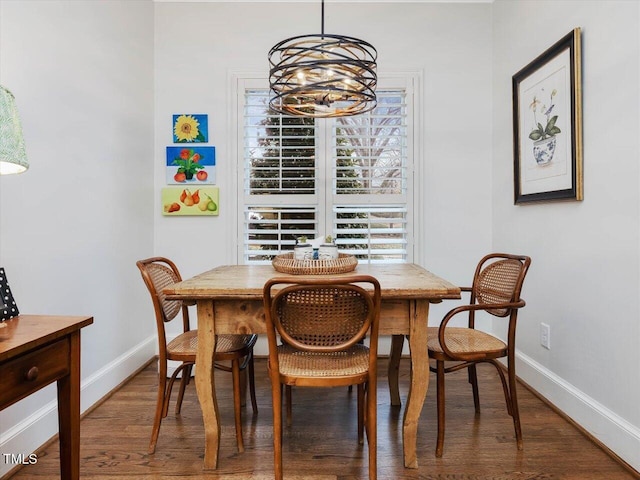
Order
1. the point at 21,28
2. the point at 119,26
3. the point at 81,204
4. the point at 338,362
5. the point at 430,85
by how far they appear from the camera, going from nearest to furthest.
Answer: the point at 338,362 → the point at 21,28 → the point at 81,204 → the point at 119,26 → the point at 430,85

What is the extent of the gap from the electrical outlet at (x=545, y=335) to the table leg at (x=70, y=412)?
2486 millimetres

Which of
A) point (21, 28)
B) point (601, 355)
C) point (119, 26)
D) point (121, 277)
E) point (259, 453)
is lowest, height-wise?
point (259, 453)

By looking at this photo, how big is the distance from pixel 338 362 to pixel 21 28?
2078mm

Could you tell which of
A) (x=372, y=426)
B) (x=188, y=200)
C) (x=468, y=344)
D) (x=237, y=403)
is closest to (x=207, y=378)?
(x=237, y=403)

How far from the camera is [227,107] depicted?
3.22m

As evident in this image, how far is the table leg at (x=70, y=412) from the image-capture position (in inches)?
53.9

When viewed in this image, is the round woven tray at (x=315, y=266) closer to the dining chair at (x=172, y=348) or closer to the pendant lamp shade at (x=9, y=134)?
the dining chair at (x=172, y=348)

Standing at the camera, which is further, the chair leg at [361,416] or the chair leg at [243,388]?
the chair leg at [243,388]

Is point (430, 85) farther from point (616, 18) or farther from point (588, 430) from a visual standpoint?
point (588, 430)

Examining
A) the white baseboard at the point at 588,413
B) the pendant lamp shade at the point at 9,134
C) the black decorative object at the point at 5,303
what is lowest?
the white baseboard at the point at 588,413

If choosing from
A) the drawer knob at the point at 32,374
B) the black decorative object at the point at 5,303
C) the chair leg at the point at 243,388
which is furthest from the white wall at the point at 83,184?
the chair leg at the point at 243,388

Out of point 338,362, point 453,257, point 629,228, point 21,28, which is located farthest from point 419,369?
point 21,28

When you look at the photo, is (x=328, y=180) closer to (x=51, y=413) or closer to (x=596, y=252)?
(x=596, y=252)

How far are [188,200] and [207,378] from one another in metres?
Answer: 1.82
